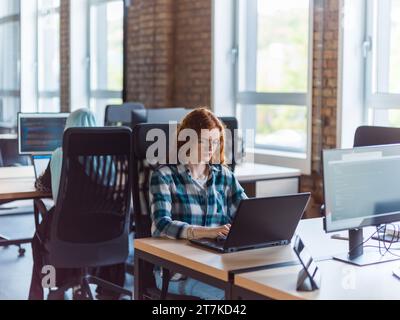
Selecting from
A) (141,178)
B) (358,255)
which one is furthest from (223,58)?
(358,255)

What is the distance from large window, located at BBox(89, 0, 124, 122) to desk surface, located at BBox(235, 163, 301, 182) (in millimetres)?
2309

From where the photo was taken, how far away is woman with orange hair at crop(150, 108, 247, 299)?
2.71 m

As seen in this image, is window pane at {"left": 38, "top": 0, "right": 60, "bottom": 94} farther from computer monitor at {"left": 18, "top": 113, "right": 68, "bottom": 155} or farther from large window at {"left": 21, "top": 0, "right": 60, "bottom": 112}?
computer monitor at {"left": 18, "top": 113, "right": 68, "bottom": 155}

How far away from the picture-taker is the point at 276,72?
5.82m

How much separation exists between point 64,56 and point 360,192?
4.45 m

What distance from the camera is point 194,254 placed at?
7.86 feet

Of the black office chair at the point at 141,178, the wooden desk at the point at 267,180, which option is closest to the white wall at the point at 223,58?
the wooden desk at the point at 267,180

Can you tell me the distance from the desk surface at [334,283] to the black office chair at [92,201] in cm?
160

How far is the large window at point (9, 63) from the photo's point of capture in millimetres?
5844

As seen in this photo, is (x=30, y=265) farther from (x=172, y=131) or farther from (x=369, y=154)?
(x=369, y=154)

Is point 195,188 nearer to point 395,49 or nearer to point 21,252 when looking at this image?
point 395,49

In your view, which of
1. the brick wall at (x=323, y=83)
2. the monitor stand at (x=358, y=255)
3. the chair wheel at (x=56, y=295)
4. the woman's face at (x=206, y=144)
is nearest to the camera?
the monitor stand at (x=358, y=255)

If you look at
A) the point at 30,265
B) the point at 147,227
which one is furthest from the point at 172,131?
the point at 30,265

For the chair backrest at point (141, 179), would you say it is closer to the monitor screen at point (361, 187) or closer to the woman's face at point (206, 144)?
the woman's face at point (206, 144)
